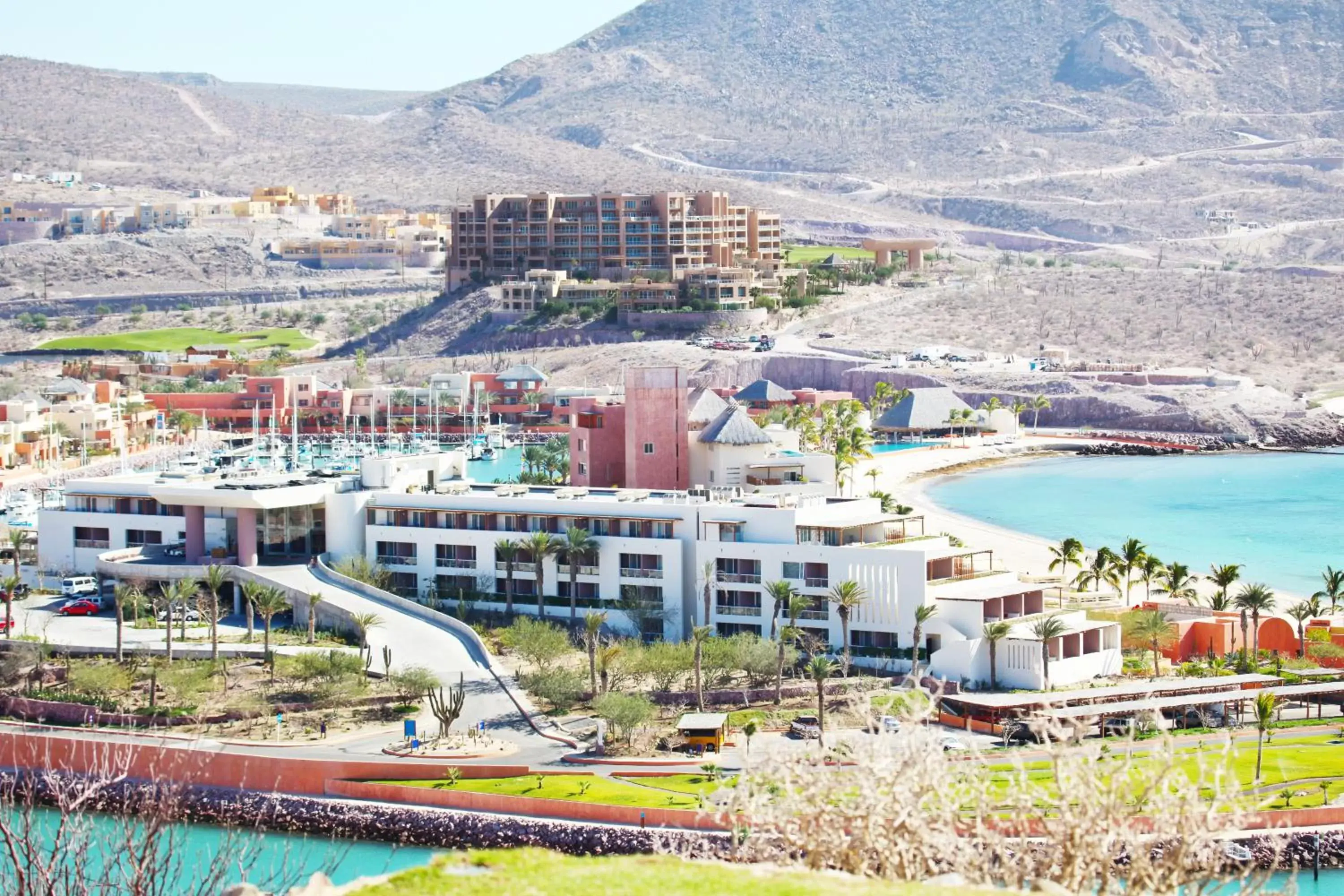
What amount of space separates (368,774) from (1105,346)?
9304 cm

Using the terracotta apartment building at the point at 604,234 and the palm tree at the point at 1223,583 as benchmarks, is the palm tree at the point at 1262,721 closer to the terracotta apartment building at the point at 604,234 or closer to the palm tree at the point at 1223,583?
the palm tree at the point at 1223,583

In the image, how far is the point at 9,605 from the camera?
137 feet

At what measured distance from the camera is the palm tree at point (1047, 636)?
36.5 m

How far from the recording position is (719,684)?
37062 millimetres

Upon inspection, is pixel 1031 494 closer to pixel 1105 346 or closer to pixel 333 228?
pixel 1105 346

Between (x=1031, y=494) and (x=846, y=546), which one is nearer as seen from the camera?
(x=846, y=546)

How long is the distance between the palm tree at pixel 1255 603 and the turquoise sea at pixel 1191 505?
11640 millimetres

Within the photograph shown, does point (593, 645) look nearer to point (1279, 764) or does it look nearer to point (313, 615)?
point (313, 615)

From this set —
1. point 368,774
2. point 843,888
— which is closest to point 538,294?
point 368,774

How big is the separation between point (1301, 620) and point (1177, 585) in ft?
12.0

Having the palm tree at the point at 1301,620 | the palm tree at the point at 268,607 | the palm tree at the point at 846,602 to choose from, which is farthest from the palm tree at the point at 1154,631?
the palm tree at the point at 268,607

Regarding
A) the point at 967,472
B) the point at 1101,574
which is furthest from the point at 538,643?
the point at 967,472

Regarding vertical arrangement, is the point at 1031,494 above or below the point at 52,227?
below

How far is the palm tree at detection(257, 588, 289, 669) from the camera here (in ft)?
127
